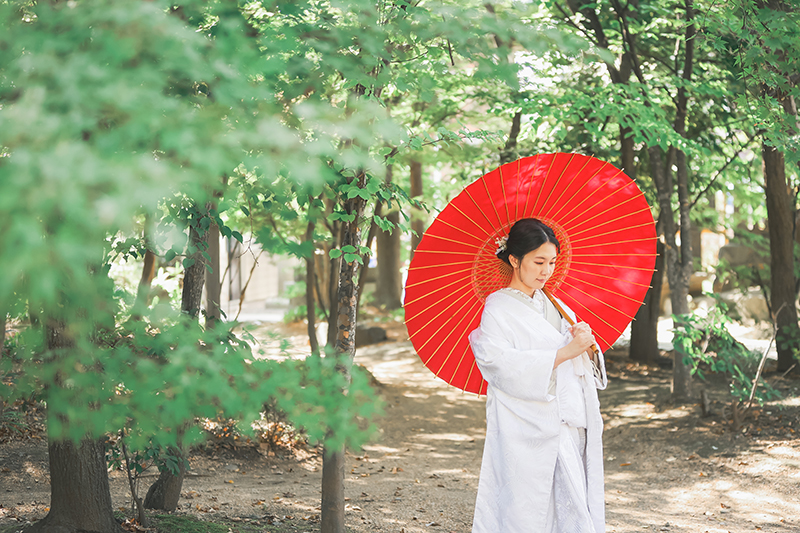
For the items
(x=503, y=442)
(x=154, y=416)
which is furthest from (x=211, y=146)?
(x=503, y=442)

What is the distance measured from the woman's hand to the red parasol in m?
0.43

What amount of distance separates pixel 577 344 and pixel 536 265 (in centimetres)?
37

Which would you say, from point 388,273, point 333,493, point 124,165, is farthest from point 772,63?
point 388,273

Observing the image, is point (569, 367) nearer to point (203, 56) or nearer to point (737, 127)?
point (203, 56)

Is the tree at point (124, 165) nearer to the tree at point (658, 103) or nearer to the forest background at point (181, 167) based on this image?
the forest background at point (181, 167)

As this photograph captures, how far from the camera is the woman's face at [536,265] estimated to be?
2.88 meters

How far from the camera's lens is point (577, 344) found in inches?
110

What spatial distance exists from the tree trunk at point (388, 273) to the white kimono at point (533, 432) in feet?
44.9

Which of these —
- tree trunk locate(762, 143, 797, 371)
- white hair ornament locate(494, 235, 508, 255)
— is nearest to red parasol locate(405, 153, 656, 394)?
white hair ornament locate(494, 235, 508, 255)

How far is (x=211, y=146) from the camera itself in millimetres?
1195

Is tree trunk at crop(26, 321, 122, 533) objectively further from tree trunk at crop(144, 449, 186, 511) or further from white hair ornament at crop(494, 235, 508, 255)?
white hair ornament at crop(494, 235, 508, 255)

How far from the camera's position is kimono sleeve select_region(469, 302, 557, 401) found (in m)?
2.85

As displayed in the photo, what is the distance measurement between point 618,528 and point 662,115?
3850mm

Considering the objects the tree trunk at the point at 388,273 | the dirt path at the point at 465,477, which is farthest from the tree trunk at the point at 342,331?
the tree trunk at the point at 388,273
